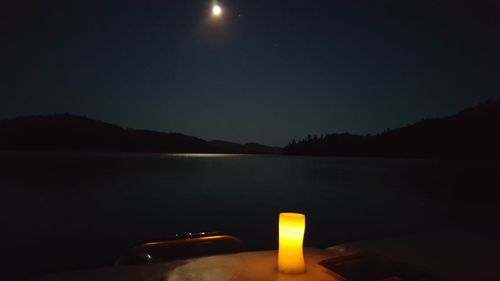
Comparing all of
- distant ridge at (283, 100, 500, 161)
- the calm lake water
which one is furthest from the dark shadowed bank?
the calm lake water

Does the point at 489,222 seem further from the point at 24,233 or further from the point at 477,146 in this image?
the point at 477,146

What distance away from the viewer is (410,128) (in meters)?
145

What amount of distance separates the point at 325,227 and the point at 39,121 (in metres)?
183

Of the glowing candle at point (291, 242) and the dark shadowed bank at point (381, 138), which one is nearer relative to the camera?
the glowing candle at point (291, 242)

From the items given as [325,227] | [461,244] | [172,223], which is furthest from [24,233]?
[461,244]

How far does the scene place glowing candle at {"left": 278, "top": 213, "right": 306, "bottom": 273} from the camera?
→ 2672 mm

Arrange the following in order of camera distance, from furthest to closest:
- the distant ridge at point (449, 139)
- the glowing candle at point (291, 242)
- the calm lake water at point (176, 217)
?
the distant ridge at point (449, 139), the calm lake water at point (176, 217), the glowing candle at point (291, 242)

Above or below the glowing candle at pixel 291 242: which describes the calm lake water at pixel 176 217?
below

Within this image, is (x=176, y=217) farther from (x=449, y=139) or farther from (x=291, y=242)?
(x=449, y=139)

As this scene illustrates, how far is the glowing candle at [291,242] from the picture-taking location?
267 centimetres

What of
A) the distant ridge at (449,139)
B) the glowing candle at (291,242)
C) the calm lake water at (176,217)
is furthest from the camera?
the distant ridge at (449,139)

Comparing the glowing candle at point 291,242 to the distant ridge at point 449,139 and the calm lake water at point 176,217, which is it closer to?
the calm lake water at point 176,217

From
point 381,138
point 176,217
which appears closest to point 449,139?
point 381,138

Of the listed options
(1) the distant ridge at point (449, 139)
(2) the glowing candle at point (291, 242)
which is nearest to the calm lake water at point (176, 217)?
(2) the glowing candle at point (291, 242)
